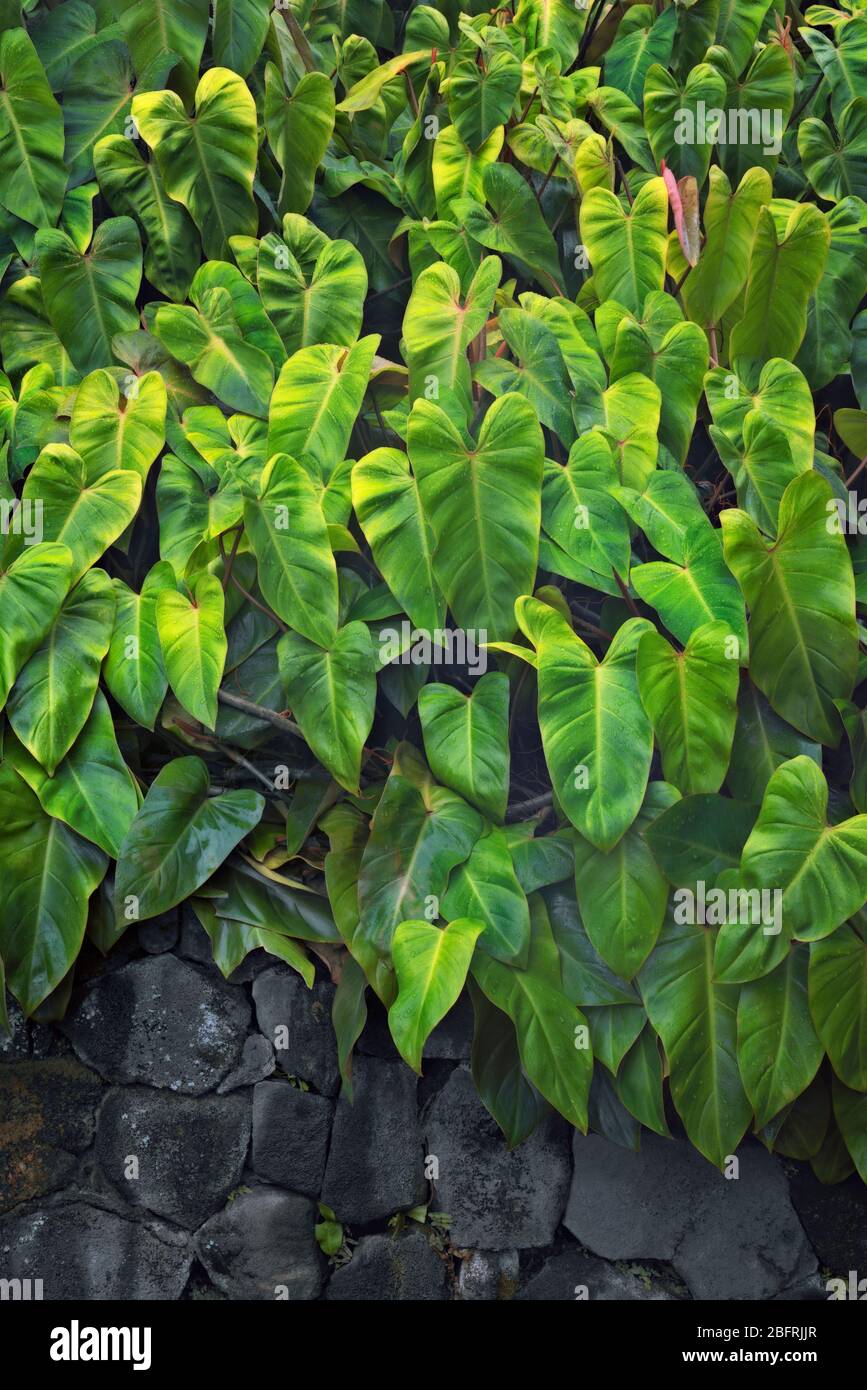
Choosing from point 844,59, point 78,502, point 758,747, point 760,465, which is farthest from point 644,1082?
point 844,59

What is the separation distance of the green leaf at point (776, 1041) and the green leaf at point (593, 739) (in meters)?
0.36

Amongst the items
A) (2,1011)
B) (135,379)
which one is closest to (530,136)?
(135,379)

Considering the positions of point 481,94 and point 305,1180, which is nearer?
point 305,1180

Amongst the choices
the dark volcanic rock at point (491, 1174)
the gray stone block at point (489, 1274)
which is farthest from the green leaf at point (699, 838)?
the gray stone block at point (489, 1274)

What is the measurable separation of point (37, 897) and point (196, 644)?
51cm

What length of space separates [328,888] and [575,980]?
0.44 metres

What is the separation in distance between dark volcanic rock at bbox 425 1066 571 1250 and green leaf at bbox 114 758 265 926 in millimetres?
589

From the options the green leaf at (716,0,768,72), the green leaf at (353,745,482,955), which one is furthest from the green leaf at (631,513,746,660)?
the green leaf at (716,0,768,72)

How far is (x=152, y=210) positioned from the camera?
265 centimetres

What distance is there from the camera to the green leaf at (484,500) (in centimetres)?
196

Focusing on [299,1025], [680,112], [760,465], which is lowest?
[299,1025]

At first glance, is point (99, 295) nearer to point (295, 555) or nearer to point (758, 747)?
point (295, 555)

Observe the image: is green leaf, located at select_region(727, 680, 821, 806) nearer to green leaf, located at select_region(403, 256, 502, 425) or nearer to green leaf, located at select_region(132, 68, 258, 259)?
green leaf, located at select_region(403, 256, 502, 425)

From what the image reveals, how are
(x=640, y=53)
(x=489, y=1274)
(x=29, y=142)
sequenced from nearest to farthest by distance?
(x=489, y=1274), (x=29, y=142), (x=640, y=53)
